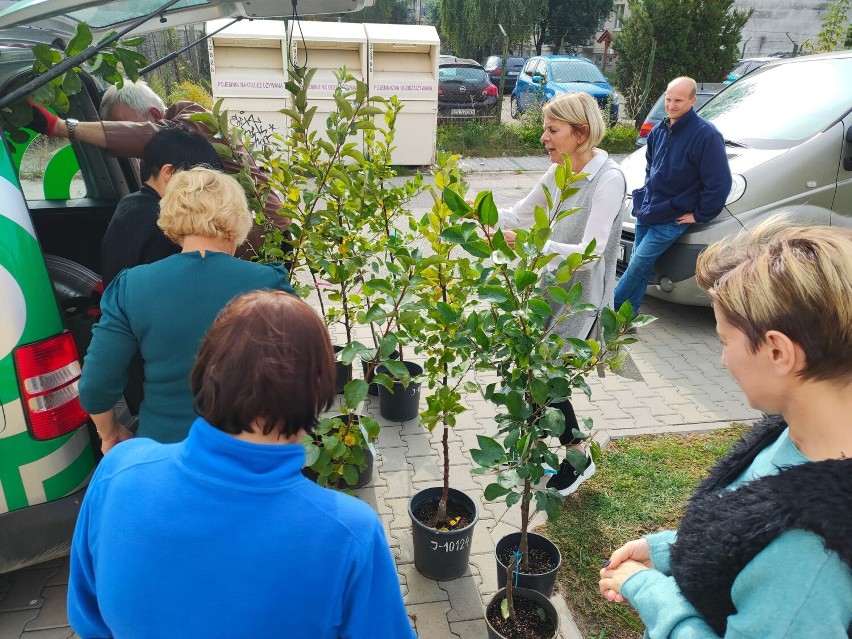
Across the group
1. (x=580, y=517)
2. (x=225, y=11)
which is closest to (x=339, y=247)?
(x=225, y=11)

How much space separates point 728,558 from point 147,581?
3.20 ft

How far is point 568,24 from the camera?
1283 inches

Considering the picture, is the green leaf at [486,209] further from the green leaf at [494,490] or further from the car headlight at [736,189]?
the car headlight at [736,189]

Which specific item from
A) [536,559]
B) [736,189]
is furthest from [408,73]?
[536,559]

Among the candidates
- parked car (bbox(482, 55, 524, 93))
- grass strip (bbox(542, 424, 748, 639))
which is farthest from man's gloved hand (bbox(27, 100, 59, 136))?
parked car (bbox(482, 55, 524, 93))

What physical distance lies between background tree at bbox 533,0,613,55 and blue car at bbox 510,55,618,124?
16390mm

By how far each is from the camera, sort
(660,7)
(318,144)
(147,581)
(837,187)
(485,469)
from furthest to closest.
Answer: (660,7)
(837,187)
(318,144)
(485,469)
(147,581)

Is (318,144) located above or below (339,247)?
above

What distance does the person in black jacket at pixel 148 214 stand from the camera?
2.33 metres

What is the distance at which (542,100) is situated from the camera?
1527 cm

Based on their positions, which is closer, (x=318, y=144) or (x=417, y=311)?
(x=417, y=311)

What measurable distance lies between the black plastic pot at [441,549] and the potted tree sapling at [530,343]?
634 millimetres

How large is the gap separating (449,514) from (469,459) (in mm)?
814

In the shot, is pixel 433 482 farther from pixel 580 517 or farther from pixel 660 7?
pixel 660 7
